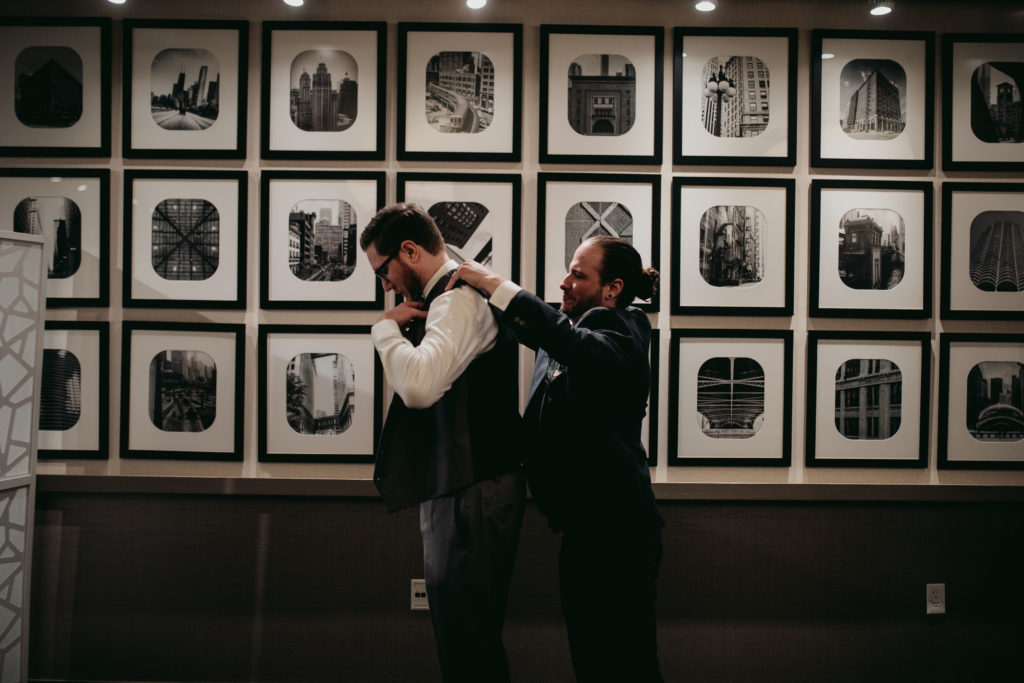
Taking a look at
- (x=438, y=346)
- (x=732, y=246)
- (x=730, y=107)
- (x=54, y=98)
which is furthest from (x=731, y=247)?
(x=54, y=98)

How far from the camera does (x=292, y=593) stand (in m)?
2.38

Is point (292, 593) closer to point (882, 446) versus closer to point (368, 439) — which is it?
point (368, 439)

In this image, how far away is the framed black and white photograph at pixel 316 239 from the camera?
94.4 inches

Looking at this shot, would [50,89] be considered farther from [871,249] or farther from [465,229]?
[871,249]

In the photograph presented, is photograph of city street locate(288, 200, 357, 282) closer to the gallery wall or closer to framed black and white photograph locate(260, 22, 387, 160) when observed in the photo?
the gallery wall

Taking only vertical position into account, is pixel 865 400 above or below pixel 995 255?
below

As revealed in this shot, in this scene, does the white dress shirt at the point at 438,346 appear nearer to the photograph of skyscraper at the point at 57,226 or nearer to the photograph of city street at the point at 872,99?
the photograph of skyscraper at the point at 57,226

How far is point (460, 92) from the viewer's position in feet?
7.86

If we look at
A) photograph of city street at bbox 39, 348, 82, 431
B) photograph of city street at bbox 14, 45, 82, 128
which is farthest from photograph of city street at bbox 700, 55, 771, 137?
photograph of city street at bbox 39, 348, 82, 431

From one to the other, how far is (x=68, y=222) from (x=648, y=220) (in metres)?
2.38

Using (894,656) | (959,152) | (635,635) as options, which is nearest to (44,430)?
(635,635)

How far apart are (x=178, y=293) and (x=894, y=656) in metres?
3.26

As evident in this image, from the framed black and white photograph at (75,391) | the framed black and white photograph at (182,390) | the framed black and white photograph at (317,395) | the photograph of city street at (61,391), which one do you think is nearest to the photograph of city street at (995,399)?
the framed black and white photograph at (317,395)

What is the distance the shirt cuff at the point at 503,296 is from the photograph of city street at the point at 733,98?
1383mm
